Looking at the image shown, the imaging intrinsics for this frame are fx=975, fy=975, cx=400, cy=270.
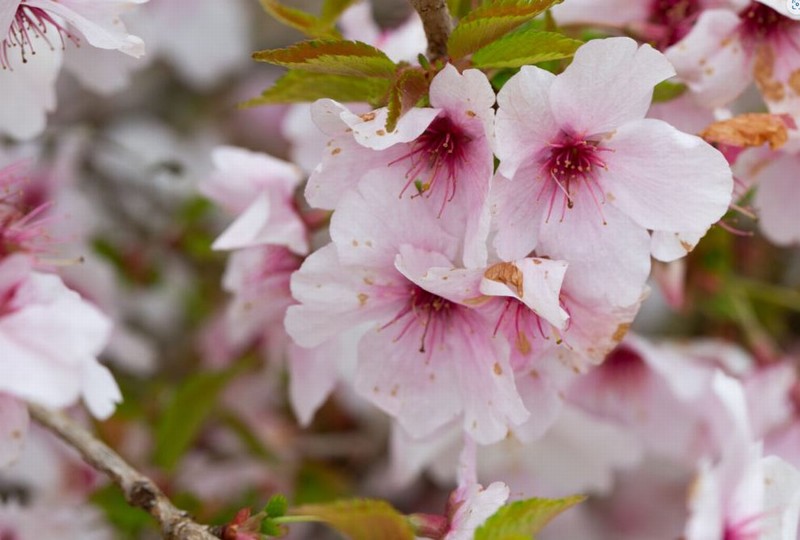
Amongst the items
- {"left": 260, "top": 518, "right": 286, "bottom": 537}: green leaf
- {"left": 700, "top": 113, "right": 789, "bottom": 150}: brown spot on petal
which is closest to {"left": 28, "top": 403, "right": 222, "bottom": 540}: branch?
{"left": 260, "top": 518, "right": 286, "bottom": 537}: green leaf

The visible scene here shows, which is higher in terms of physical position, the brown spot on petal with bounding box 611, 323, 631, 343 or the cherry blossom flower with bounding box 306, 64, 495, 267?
the cherry blossom flower with bounding box 306, 64, 495, 267

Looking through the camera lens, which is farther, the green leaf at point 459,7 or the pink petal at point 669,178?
the green leaf at point 459,7

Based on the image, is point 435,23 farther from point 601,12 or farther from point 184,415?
point 184,415

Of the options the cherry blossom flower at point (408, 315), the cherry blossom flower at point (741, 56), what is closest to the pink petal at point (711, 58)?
the cherry blossom flower at point (741, 56)

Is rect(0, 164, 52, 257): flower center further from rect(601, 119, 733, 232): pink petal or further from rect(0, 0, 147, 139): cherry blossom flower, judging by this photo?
rect(601, 119, 733, 232): pink petal

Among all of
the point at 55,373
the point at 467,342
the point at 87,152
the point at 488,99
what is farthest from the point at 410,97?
the point at 87,152

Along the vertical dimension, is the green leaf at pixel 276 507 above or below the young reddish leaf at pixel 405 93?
below

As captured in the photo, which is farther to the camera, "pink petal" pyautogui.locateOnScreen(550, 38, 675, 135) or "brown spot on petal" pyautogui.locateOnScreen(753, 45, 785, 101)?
"brown spot on petal" pyautogui.locateOnScreen(753, 45, 785, 101)

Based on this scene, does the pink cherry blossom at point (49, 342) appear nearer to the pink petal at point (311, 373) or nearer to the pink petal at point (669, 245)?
the pink petal at point (311, 373)
